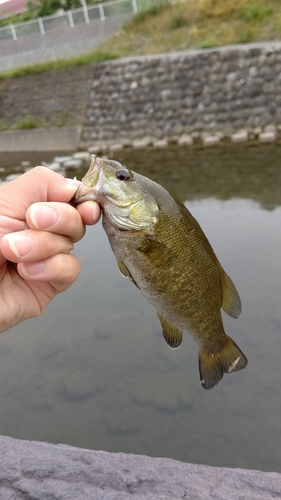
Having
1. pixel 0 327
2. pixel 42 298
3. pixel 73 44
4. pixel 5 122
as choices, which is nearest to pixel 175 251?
pixel 42 298

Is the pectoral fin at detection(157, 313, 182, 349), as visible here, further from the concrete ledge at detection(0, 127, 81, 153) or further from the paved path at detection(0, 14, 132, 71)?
the paved path at detection(0, 14, 132, 71)

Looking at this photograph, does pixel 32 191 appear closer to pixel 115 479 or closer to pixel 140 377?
pixel 115 479

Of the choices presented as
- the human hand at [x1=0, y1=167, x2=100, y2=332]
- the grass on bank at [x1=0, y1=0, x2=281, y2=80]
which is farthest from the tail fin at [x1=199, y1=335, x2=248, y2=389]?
the grass on bank at [x1=0, y1=0, x2=281, y2=80]

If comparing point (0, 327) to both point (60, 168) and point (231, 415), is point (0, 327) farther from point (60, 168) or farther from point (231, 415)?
point (60, 168)

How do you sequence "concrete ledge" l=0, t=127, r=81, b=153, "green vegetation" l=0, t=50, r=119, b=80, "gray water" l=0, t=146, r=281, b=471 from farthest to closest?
"green vegetation" l=0, t=50, r=119, b=80, "concrete ledge" l=0, t=127, r=81, b=153, "gray water" l=0, t=146, r=281, b=471

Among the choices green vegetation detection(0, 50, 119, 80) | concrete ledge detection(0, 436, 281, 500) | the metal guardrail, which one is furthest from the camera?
the metal guardrail
